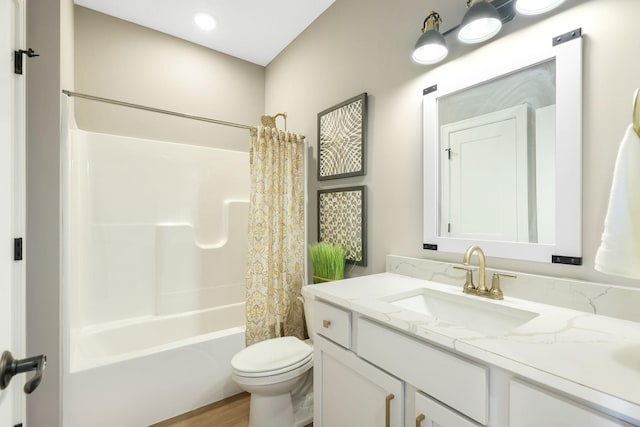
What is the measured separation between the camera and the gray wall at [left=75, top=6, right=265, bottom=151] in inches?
86.4

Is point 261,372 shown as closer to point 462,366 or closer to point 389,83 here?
point 462,366

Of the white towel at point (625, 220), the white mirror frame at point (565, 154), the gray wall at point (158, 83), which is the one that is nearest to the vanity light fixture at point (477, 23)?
the white mirror frame at point (565, 154)

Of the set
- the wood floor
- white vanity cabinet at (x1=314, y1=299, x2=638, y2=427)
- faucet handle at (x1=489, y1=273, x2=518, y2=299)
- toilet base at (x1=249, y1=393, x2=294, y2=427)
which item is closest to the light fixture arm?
faucet handle at (x1=489, y1=273, x2=518, y2=299)

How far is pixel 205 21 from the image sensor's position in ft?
7.54

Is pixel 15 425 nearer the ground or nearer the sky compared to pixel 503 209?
→ nearer the ground

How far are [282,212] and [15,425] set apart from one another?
1546mm

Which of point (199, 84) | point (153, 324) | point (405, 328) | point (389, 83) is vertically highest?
point (199, 84)

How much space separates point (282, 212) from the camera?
210 centimetres

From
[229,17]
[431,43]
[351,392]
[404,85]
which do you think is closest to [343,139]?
[404,85]

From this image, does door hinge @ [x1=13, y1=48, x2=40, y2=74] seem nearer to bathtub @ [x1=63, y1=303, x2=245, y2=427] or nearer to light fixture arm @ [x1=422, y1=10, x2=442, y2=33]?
bathtub @ [x1=63, y1=303, x2=245, y2=427]

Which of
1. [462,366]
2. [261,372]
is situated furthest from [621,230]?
[261,372]

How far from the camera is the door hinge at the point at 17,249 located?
0.85 metres

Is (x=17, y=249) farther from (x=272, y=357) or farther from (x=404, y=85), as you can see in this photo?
(x=404, y=85)

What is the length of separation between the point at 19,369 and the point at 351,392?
1002 mm
